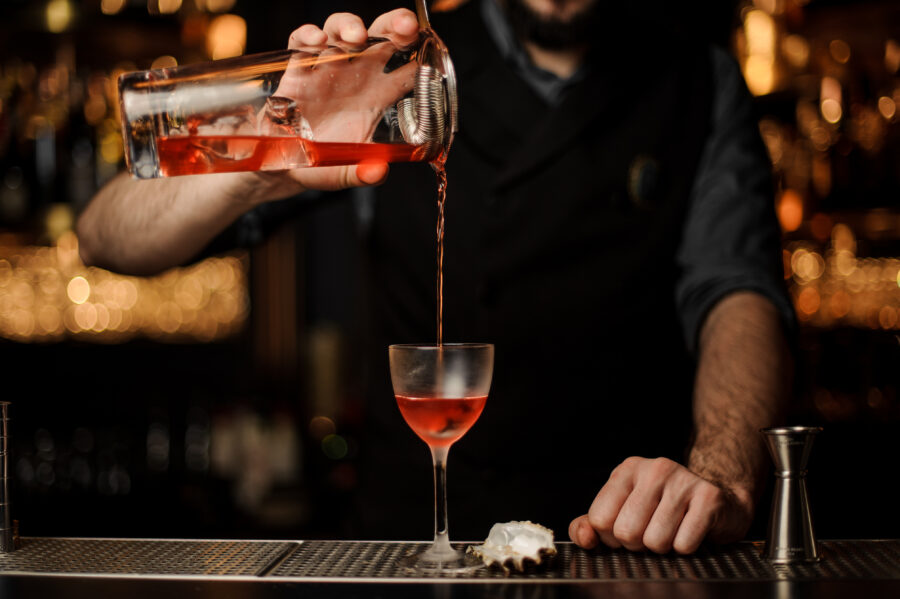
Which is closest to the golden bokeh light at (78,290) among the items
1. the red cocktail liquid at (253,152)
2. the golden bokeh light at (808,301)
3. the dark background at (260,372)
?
the dark background at (260,372)

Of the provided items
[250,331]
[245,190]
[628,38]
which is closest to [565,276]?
[628,38]

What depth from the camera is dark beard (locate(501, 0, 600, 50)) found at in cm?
181

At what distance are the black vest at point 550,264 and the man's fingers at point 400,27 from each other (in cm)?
68

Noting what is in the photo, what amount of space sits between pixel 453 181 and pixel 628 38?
0.47 m

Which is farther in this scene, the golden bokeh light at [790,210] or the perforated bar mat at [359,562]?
the golden bokeh light at [790,210]

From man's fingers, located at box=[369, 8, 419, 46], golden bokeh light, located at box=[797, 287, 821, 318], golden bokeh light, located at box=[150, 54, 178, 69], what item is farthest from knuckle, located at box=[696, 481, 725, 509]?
golden bokeh light, located at box=[150, 54, 178, 69]

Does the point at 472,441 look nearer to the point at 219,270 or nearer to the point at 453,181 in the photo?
the point at 453,181

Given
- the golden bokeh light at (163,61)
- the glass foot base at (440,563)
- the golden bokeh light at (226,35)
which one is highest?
the golden bokeh light at (226,35)

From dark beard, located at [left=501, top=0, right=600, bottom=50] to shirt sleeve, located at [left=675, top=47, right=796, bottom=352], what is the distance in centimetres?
28

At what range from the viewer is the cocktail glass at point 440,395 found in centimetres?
103

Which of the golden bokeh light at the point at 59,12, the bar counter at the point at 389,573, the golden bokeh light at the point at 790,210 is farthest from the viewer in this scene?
the golden bokeh light at the point at 59,12

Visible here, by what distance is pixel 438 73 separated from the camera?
1134 millimetres

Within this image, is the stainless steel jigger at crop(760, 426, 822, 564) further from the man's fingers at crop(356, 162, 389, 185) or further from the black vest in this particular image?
the black vest

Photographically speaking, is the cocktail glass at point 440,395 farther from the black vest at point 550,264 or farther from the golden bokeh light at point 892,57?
the golden bokeh light at point 892,57
